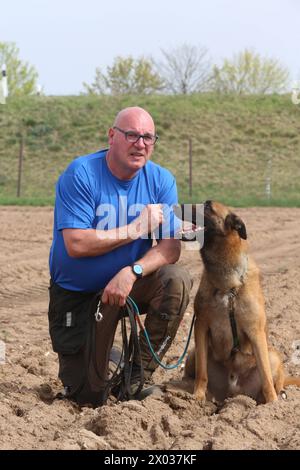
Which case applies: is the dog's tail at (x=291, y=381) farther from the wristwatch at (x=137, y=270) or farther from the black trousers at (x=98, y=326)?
the wristwatch at (x=137, y=270)

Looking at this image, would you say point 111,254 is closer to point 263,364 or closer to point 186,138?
point 263,364

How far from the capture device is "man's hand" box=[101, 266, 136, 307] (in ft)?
17.7

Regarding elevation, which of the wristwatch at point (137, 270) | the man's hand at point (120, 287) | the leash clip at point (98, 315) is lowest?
the leash clip at point (98, 315)

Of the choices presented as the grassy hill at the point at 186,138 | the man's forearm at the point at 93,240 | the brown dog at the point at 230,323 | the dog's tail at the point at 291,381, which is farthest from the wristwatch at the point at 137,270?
the grassy hill at the point at 186,138

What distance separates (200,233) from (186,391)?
1125 mm

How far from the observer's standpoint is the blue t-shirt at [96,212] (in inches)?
220

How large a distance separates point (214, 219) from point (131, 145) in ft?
2.55

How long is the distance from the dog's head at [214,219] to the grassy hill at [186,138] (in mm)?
22901

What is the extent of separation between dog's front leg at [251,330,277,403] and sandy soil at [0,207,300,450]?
0.16 m

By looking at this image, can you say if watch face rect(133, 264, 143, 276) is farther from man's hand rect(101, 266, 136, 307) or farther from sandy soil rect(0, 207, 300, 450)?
sandy soil rect(0, 207, 300, 450)

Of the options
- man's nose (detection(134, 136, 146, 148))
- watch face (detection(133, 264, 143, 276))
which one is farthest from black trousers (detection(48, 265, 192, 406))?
man's nose (detection(134, 136, 146, 148))

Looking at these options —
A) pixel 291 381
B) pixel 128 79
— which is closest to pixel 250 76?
pixel 128 79

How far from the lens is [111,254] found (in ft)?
18.5
